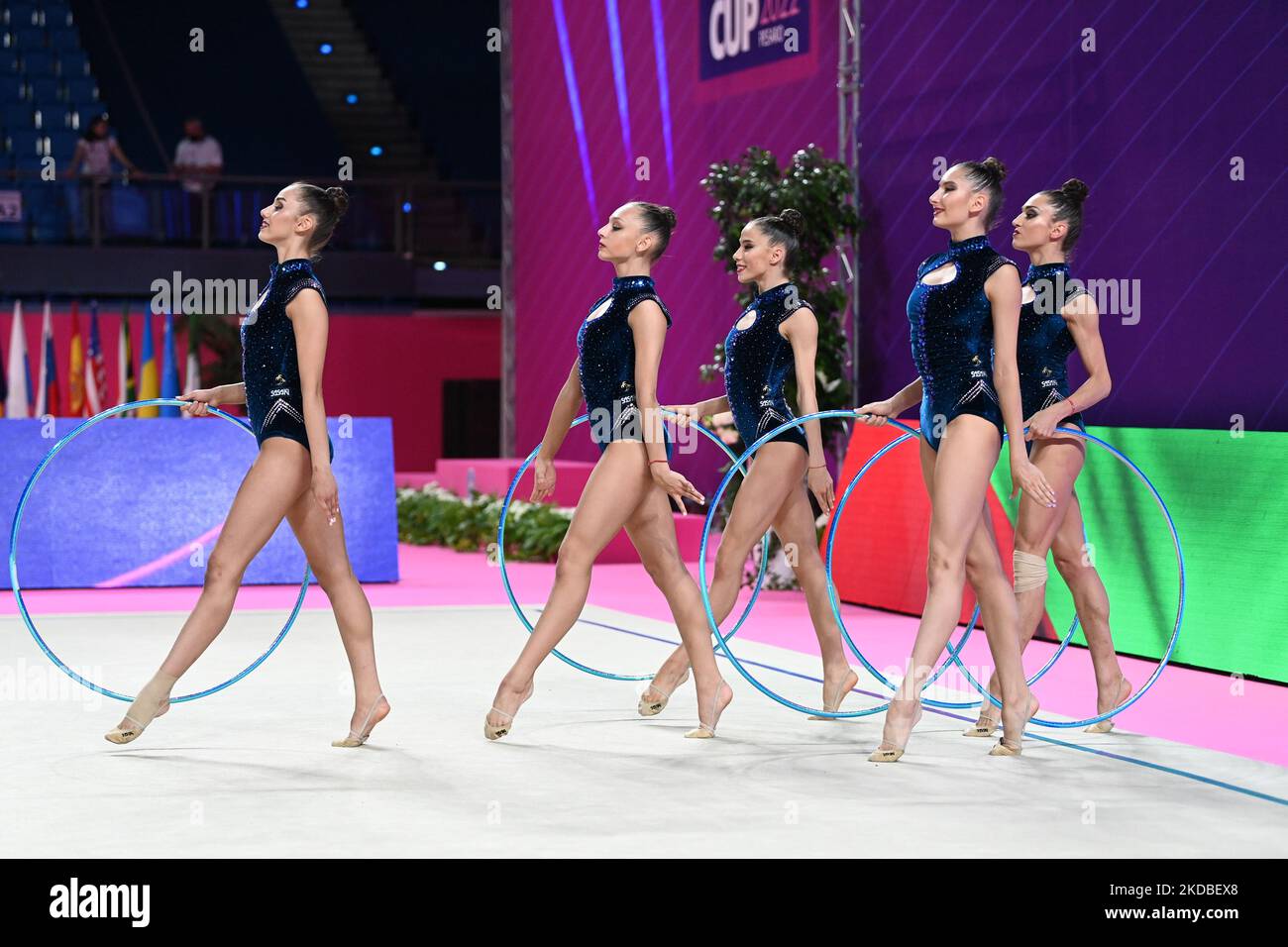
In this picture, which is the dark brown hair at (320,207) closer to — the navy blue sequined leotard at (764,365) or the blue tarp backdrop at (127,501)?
the navy blue sequined leotard at (764,365)

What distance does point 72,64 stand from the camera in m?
19.6

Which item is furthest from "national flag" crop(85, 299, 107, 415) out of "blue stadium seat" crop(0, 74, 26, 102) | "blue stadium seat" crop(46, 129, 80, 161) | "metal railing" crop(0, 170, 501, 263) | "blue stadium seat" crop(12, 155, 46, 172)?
"blue stadium seat" crop(0, 74, 26, 102)

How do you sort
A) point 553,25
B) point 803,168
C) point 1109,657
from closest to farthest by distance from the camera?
point 1109,657 < point 803,168 < point 553,25

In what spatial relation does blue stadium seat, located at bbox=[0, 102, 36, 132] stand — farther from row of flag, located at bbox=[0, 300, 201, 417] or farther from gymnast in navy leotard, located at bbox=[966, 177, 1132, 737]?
gymnast in navy leotard, located at bbox=[966, 177, 1132, 737]

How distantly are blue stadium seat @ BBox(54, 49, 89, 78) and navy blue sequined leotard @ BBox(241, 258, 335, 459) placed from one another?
53.1ft

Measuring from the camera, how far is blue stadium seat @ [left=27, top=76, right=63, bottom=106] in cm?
1909

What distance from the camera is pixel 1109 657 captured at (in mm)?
5367

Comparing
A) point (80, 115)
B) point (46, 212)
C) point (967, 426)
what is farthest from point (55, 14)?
point (967, 426)

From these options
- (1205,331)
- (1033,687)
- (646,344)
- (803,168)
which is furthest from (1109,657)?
(803,168)

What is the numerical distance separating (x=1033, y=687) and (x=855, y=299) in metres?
4.19

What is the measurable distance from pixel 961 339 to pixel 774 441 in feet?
2.53

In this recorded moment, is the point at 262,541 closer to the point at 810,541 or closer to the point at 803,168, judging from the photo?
the point at 810,541

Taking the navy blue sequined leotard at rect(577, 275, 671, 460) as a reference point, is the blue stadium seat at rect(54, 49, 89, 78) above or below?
above

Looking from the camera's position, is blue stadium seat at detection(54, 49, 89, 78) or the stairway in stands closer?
blue stadium seat at detection(54, 49, 89, 78)
